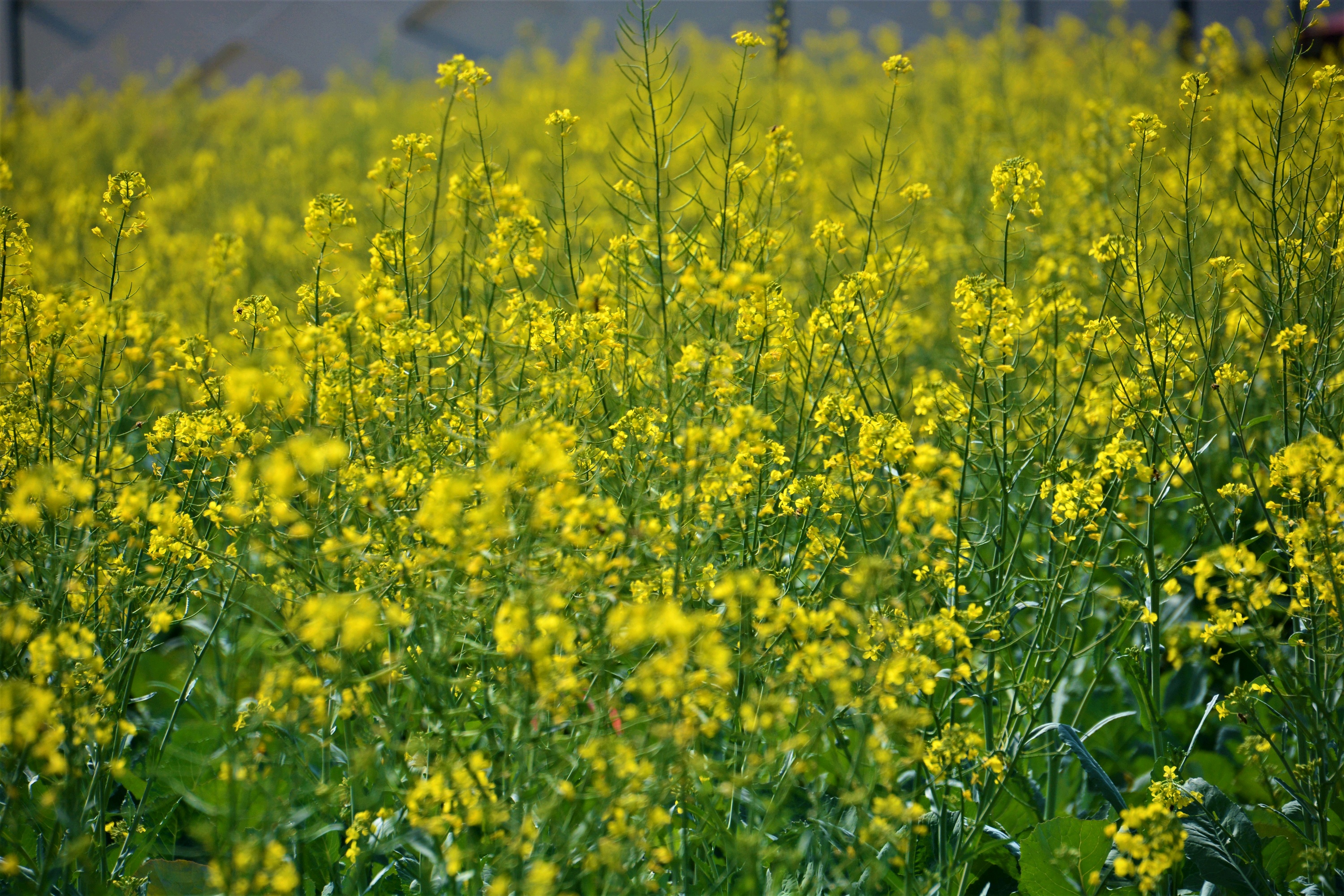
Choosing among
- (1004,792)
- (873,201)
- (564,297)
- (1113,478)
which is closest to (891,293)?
(873,201)

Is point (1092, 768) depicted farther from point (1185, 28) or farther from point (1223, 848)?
point (1185, 28)

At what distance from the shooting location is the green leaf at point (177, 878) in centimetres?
223

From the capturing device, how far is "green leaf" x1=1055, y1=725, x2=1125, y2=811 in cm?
229

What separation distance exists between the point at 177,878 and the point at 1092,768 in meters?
2.18

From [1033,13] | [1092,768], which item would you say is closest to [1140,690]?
[1092,768]

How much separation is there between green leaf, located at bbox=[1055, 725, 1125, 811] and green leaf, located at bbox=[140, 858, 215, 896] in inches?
79.4

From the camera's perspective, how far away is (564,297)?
2.39 meters

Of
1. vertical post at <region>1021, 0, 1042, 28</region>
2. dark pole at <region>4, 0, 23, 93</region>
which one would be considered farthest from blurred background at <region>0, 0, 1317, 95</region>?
vertical post at <region>1021, 0, 1042, 28</region>

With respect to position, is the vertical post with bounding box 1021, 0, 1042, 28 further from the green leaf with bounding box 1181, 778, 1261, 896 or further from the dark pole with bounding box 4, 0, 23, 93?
the dark pole with bounding box 4, 0, 23, 93

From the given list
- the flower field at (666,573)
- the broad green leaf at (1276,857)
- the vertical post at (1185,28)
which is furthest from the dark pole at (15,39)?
the broad green leaf at (1276,857)

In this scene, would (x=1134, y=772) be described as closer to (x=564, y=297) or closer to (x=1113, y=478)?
(x=1113, y=478)

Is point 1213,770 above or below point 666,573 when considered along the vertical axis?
below

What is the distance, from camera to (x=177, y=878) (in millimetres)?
2260

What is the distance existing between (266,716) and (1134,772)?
246 centimetres
